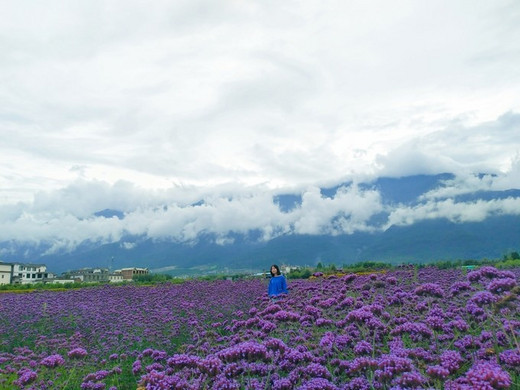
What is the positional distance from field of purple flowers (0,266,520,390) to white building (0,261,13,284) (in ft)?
261

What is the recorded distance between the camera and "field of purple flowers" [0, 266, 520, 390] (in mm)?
4109

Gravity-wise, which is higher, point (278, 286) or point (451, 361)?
point (278, 286)

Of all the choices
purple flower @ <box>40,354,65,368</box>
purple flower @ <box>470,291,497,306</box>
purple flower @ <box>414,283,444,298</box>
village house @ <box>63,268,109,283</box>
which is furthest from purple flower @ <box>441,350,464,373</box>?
village house @ <box>63,268,109,283</box>

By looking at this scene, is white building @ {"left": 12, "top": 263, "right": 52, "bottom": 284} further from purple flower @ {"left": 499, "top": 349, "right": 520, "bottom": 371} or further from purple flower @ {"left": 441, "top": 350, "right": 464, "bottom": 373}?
purple flower @ {"left": 499, "top": 349, "right": 520, "bottom": 371}

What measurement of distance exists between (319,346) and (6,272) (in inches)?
3651

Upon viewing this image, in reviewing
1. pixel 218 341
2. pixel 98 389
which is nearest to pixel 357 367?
pixel 98 389

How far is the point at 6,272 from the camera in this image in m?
84.7

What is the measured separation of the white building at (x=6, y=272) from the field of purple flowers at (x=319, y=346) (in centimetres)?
7955

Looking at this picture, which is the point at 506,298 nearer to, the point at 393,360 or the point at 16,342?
the point at 393,360

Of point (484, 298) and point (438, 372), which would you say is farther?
point (484, 298)

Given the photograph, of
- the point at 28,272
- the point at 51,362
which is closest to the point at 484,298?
the point at 51,362

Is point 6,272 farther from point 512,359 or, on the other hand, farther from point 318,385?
point 512,359

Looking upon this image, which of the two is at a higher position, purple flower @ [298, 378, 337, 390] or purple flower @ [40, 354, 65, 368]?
purple flower @ [298, 378, 337, 390]

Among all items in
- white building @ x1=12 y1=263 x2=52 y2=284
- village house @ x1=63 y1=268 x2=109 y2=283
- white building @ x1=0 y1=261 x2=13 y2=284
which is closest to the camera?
white building @ x1=0 y1=261 x2=13 y2=284
